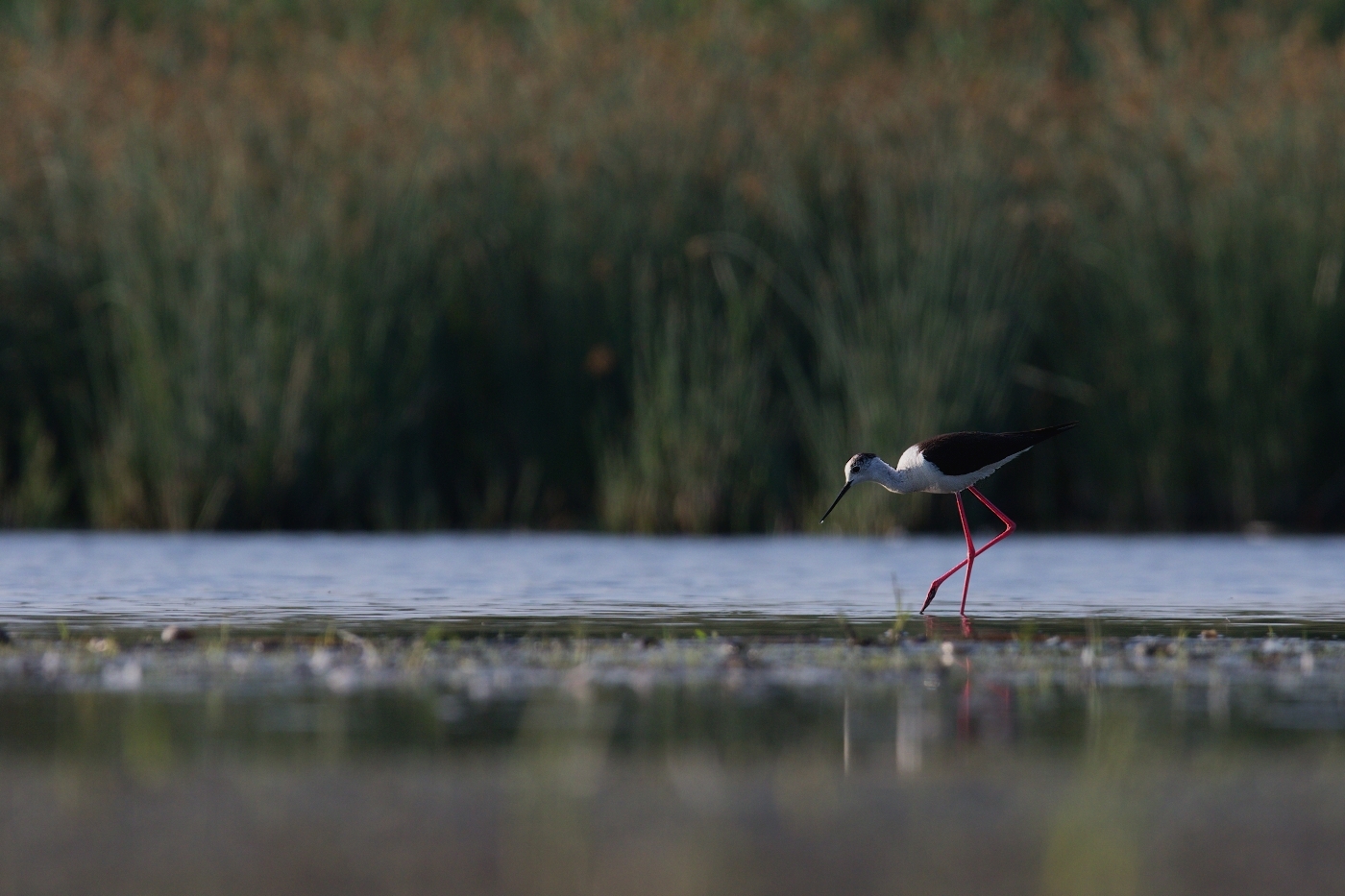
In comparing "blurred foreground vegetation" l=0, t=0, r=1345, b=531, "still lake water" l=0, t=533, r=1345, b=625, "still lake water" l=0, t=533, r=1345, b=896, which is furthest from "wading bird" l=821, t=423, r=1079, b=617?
"blurred foreground vegetation" l=0, t=0, r=1345, b=531

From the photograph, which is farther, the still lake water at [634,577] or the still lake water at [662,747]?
the still lake water at [634,577]

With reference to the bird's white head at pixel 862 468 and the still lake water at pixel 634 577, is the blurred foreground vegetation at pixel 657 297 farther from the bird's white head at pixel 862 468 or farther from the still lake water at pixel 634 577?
the bird's white head at pixel 862 468

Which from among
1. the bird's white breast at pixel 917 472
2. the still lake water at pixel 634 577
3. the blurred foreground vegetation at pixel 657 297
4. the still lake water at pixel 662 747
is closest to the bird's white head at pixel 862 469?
the bird's white breast at pixel 917 472

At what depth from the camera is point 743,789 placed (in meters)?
4.43

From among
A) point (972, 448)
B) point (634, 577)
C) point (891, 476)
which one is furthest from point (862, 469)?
point (634, 577)

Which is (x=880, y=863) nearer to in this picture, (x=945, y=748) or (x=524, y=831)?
(x=524, y=831)

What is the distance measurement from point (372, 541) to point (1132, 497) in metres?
4.59

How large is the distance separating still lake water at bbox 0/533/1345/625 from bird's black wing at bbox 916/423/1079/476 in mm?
542

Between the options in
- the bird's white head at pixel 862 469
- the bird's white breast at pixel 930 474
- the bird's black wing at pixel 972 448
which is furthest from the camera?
the bird's white head at pixel 862 469

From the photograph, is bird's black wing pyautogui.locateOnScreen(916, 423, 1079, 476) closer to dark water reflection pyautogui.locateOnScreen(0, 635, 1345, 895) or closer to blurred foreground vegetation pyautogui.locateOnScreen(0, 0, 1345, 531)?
dark water reflection pyautogui.locateOnScreen(0, 635, 1345, 895)

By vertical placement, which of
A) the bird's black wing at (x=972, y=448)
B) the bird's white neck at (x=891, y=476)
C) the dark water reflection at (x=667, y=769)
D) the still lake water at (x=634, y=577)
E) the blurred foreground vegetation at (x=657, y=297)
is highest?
the blurred foreground vegetation at (x=657, y=297)

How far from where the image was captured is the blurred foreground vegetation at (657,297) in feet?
43.7

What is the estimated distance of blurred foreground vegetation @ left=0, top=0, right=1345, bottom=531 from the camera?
13328mm

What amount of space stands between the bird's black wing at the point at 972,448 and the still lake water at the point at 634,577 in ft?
1.78
